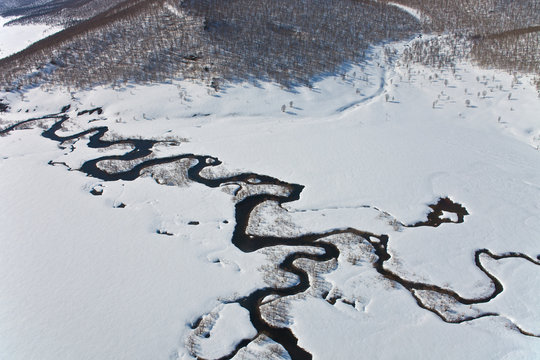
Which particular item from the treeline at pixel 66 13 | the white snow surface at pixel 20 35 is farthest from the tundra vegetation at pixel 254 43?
the treeline at pixel 66 13

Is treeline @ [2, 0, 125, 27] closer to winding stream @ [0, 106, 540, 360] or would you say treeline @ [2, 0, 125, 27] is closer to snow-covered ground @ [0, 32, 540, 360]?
snow-covered ground @ [0, 32, 540, 360]

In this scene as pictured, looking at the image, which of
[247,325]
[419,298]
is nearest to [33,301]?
[247,325]

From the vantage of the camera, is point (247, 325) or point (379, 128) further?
point (379, 128)

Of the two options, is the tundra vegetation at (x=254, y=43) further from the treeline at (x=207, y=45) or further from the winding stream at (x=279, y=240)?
the winding stream at (x=279, y=240)

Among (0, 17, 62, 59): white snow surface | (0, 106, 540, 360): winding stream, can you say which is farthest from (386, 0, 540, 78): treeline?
(0, 17, 62, 59): white snow surface

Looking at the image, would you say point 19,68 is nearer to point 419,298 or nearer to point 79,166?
point 79,166
